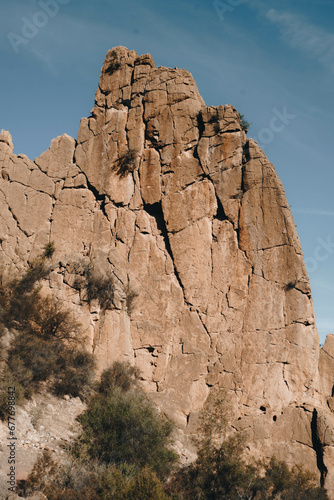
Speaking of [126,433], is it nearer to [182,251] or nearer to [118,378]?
[118,378]

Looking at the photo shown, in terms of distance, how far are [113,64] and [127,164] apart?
6.45m

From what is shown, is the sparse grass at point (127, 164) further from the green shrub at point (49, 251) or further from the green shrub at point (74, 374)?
the green shrub at point (74, 374)

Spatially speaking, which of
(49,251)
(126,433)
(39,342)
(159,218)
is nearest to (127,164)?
(159,218)

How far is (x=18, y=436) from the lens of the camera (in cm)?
1575

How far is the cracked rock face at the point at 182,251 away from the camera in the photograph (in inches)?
837

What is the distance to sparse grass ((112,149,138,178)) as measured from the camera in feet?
81.7

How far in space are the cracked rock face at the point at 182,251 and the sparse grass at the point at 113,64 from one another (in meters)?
0.42

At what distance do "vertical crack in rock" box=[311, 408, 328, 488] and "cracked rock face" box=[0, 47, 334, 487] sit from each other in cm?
8

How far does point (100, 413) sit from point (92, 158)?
43.5 ft

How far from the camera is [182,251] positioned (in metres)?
23.4

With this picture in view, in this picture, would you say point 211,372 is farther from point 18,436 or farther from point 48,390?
point 18,436

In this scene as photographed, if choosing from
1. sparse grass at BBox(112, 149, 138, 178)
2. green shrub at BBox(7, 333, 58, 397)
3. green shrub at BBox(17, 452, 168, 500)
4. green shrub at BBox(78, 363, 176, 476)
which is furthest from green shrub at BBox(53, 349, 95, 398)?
sparse grass at BBox(112, 149, 138, 178)

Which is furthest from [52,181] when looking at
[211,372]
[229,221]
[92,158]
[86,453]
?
[86,453]

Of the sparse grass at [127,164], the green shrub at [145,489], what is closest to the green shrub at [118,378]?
the green shrub at [145,489]
